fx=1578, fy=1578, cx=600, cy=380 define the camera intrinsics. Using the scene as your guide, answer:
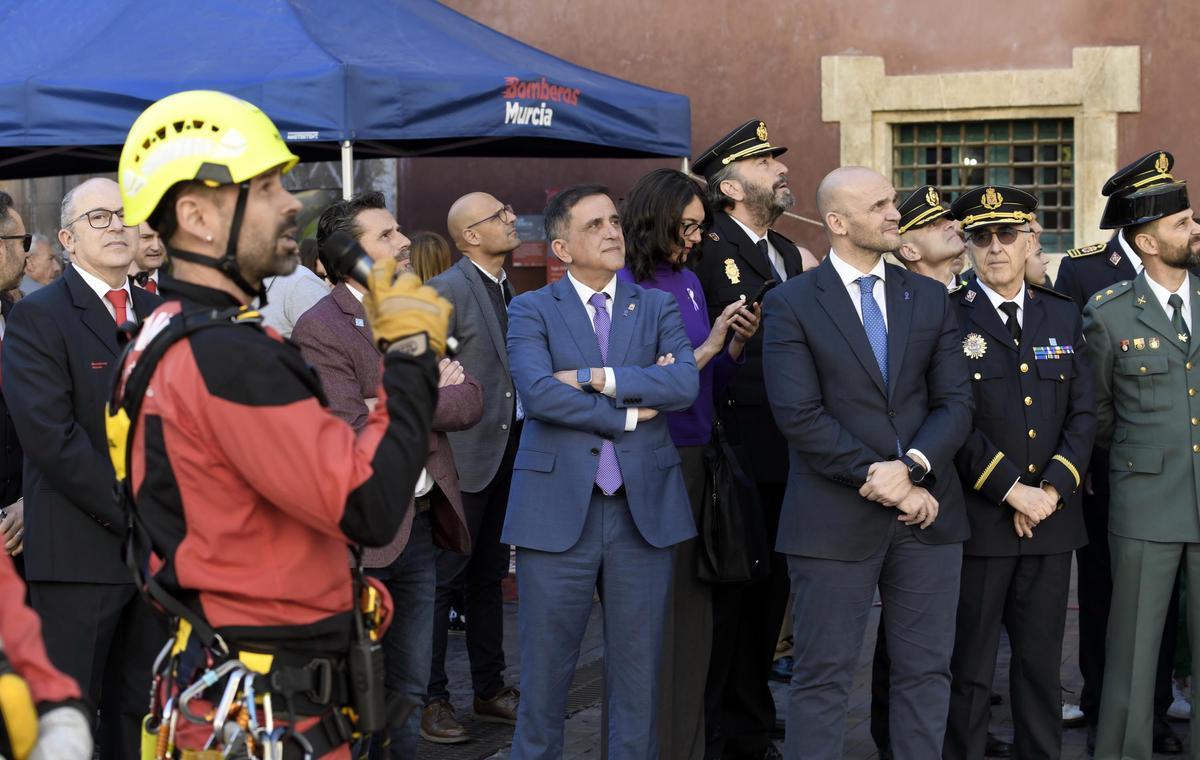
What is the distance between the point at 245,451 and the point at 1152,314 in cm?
389

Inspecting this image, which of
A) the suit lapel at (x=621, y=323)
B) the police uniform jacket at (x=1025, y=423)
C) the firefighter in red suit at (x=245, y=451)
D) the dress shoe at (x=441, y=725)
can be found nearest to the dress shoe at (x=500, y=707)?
the dress shoe at (x=441, y=725)

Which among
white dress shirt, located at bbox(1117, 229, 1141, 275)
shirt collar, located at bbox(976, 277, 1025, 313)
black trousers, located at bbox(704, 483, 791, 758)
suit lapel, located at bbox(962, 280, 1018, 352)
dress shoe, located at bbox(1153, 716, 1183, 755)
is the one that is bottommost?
dress shoe, located at bbox(1153, 716, 1183, 755)

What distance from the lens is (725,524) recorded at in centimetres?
550

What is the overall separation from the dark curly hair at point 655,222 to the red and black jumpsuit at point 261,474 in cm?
290

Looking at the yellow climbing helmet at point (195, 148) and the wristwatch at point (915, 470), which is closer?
the yellow climbing helmet at point (195, 148)

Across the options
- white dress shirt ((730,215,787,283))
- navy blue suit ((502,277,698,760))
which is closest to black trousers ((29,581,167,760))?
navy blue suit ((502,277,698,760))

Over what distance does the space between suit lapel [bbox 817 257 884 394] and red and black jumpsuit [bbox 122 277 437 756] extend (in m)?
2.45

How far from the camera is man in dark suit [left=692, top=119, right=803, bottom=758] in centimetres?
600

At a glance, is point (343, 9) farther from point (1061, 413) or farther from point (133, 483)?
point (133, 483)

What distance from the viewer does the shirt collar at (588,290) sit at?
538cm

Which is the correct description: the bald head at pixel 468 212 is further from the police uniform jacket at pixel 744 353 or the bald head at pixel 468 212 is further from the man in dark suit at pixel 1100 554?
the man in dark suit at pixel 1100 554

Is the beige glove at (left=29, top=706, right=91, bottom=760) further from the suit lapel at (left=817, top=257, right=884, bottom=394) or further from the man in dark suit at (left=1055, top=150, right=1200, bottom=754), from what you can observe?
the man in dark suit at (left=1055, top=150, right=1200, bottom=754)

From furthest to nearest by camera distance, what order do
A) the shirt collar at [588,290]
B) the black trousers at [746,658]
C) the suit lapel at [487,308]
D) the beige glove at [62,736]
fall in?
the suit lapel at [487,308], the black trousers at [746,658], the shirt collar at [588,290], the beige glove at [62,736]

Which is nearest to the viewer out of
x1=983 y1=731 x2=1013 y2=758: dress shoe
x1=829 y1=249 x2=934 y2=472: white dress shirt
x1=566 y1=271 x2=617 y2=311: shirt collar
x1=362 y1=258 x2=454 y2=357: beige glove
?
x1=362 y1=258 x2=454 y2=357: beige glove
